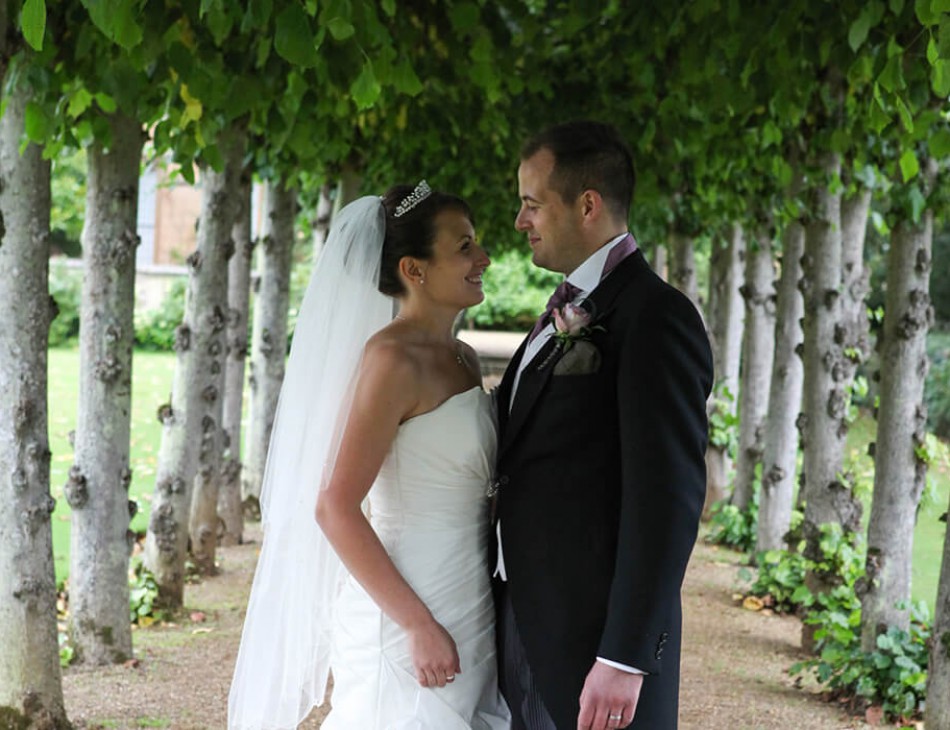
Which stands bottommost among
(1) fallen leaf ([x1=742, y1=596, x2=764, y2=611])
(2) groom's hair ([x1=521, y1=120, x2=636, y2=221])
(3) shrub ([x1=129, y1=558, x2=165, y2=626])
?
(1) fallen leaf ([x1=742, y1=596, x2=764, y2=611])

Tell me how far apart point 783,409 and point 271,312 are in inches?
166

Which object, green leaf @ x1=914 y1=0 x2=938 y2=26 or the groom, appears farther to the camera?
green leaf @ x1=914 y1=0 x2=938 y2=26

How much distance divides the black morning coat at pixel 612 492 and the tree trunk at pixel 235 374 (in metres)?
6.87

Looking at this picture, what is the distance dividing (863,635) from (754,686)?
628mm

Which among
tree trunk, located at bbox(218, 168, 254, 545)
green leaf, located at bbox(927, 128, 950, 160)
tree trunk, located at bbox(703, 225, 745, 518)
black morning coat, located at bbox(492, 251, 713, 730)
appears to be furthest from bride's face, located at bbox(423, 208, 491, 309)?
tree trunk, located at bbox(703, 225, 745, 518)

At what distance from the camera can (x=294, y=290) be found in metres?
32.8

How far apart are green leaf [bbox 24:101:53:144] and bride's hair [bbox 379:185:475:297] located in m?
1.80

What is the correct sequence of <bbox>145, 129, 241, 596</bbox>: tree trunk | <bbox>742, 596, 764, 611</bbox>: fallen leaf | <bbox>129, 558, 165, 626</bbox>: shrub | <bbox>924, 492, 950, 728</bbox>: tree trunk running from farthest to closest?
<bbox>742, 596, 764, 611</bbox>: fallen leaf, <bbox>145, 129, 241, 596</bbox>: tree trunk, <bbox>129, 558, 165, 626</bbox>: shrub, <bbox>924, 492, 950, 728</bbox>: tree trunk

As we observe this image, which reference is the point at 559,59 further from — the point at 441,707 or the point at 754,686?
the point at 441,707

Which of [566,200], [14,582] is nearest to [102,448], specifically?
[14,582]

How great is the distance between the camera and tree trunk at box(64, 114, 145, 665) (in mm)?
6352

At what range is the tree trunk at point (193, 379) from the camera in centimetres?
804

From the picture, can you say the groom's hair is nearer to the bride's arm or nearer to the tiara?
the tiara

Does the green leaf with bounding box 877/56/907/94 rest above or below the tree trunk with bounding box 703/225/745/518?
above
